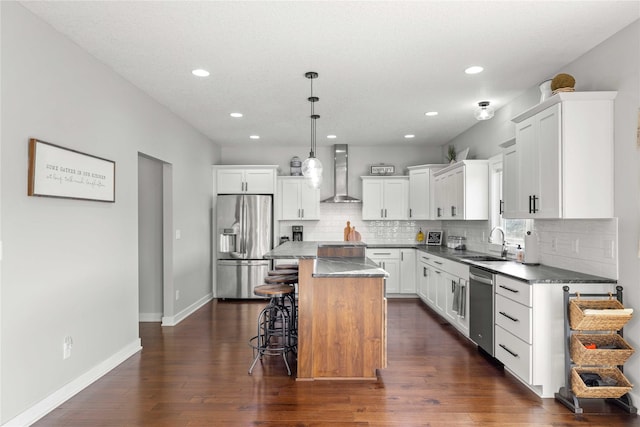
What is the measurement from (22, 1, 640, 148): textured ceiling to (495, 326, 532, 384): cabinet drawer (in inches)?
91.9

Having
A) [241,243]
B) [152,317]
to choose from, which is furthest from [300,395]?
[241,243]

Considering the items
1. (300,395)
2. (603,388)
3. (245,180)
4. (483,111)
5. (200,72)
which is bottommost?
(300,395)

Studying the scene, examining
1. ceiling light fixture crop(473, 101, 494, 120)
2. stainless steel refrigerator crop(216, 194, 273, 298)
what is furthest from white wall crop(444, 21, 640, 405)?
stainless steel refrigerator crop(216, 194, 273, 298)

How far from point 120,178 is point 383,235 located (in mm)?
4825

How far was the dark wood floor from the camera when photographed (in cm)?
268

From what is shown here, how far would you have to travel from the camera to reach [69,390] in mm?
3018

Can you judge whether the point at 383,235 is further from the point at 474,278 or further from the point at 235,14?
the point at 235,14

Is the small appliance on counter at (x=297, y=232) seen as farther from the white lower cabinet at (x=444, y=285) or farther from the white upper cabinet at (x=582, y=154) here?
the white upper cabinet at (x=582, y=154)

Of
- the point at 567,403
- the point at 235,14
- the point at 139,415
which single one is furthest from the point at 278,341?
the point at 235,14

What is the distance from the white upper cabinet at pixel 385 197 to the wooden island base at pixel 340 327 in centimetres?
385

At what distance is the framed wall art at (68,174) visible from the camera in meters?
2.67

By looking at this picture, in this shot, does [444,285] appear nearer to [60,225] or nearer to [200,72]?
[200,72]

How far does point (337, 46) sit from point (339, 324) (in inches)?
88.9

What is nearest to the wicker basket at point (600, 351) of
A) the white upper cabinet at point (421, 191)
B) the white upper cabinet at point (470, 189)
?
the white upper cabinet at point (470, 189)
